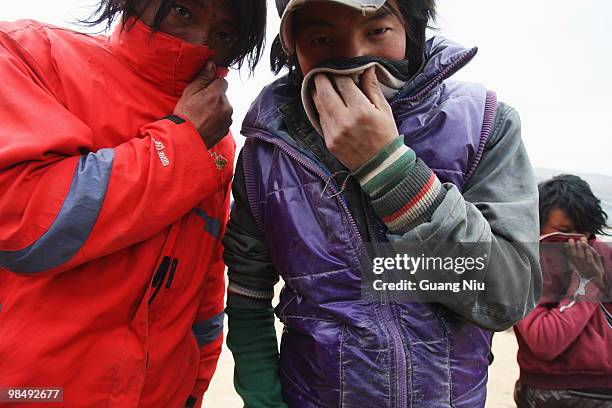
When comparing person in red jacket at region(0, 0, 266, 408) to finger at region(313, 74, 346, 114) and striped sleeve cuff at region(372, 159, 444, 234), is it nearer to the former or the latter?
finger at region(313, 74, 346, 114)

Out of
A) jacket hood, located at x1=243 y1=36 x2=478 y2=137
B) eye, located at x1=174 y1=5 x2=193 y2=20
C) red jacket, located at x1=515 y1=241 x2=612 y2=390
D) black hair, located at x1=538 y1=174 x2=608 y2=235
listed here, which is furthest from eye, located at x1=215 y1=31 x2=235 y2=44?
black hair, located at x1=538 y1=174 x2=608 y2=235

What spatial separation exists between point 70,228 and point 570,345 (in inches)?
95.2

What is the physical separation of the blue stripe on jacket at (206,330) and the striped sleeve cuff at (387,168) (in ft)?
3.38

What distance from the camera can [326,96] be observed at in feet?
3.92

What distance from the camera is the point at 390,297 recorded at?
3.99 ft

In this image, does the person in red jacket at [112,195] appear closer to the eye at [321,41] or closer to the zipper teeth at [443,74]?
the eye at [321,41]

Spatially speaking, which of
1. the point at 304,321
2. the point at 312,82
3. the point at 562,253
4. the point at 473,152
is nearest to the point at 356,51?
the point at 312,82

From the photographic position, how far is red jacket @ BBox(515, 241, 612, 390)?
92.1 inches

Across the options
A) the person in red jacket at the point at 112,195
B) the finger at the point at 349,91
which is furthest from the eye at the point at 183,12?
the finger at the point at 349,91

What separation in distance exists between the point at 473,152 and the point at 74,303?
1.18m

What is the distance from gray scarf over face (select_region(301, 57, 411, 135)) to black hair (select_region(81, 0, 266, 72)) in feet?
1.48

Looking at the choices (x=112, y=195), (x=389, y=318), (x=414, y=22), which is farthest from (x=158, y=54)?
(x=389, y=318)

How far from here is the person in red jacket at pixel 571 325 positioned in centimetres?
234

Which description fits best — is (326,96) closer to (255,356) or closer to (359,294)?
(359,294)
